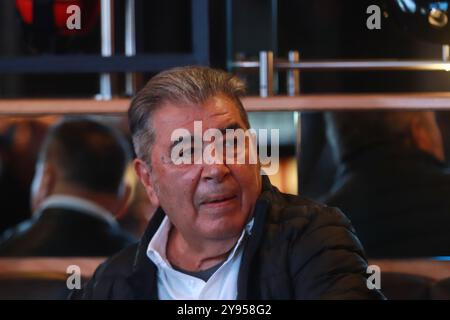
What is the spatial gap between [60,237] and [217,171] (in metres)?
0.58

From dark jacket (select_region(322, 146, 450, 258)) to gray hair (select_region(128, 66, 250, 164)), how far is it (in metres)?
0.45

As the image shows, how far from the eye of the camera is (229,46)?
1810mm

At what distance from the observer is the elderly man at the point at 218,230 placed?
3.81 feet

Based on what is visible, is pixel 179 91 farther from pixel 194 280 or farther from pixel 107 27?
pixel 107 27

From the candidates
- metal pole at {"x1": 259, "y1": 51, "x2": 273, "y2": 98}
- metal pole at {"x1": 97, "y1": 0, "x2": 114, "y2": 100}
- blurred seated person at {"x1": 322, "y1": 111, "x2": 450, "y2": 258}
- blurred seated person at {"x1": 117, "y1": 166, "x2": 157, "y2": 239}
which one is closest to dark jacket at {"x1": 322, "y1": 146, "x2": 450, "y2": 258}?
blurred seated person at {"x1": 322, "y1": 111, "x2": 450, "y2": 258}

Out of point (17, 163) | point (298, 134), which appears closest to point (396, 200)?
point (298, 134)

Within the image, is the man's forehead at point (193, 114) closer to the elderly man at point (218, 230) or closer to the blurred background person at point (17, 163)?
the elderly man at point (218, 230)

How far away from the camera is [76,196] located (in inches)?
64.7

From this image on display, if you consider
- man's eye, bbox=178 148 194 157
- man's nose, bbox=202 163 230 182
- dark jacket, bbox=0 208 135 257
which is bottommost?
dark jacket, bbox=0 208 135 257

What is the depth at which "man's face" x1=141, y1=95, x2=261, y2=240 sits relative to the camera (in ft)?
3.91

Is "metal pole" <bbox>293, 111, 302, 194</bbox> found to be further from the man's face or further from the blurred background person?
the blurred background person

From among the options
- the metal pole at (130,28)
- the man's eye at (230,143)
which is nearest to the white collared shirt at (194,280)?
the man's eye at (230,143)
